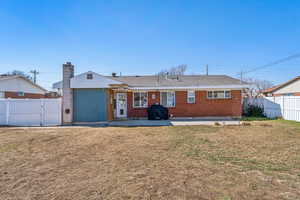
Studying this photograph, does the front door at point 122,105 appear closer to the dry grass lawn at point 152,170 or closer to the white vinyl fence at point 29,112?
the white vinyl fence at point 29,112

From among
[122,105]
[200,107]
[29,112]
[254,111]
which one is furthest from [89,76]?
[254,111]

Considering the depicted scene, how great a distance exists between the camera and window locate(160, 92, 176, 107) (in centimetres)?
1609

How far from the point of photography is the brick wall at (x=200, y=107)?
16.0 meters

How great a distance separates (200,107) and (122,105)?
22.5ft

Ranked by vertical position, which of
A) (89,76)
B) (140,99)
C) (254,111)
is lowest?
(254,111)

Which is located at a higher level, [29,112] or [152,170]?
[29,112]

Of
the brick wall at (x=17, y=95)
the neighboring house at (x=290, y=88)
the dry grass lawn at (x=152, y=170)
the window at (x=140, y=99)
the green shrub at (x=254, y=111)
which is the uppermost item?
the neighboring house at (x=290, y=88)

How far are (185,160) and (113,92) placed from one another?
36.3 ft

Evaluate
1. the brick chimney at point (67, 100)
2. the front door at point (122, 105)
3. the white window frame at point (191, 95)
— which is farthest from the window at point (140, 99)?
the brick chimney at point (67, 100)

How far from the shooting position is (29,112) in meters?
12.7

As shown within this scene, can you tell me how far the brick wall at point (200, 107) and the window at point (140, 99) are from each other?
0.27m

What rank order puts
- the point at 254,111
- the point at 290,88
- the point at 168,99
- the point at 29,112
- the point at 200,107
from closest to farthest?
the point at 29,112 → the point at 200,107 → the point at 168,99 → the point at 254,111 → the point at 290,88

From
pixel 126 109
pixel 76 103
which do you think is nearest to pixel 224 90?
pixel 126 109

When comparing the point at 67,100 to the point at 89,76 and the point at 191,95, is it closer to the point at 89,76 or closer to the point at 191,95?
the point at 89,76
